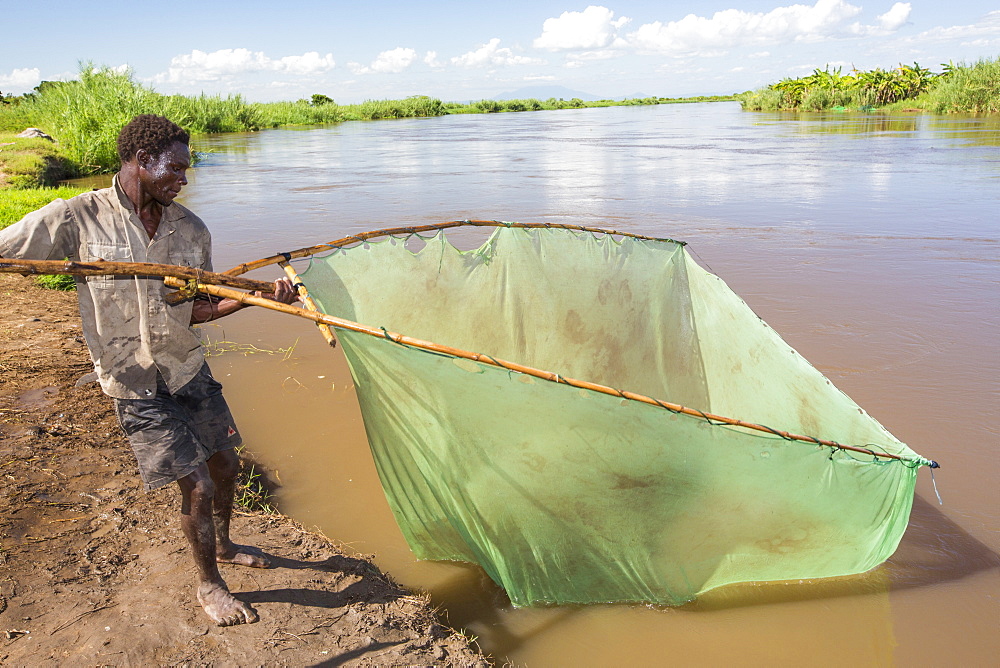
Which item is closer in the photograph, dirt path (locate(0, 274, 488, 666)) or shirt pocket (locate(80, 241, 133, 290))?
shirt pocket (locate(80, 241, 133, 290))

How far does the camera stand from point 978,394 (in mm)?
3848

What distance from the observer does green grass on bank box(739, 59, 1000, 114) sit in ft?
81.6

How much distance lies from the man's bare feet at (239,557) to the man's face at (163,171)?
1.16m

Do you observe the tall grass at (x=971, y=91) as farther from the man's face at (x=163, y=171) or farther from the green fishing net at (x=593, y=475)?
the man's face at (x=163, y=171)

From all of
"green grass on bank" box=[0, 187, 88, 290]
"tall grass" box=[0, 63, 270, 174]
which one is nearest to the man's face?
"green grass on bank" box=[0, 187, 88, 290]

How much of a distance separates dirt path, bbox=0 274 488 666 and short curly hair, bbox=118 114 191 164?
1319 millimetres

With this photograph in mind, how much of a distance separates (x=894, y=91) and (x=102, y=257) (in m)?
37.6

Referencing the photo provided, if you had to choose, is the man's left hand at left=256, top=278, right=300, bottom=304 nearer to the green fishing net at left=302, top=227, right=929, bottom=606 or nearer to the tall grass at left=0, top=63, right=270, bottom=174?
the green fishing net at left=302, top=227, right=929, bottom=606

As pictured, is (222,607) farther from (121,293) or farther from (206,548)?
(121,293)

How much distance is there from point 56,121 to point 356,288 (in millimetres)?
15298

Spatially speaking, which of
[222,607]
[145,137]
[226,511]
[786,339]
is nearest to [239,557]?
[226,511]

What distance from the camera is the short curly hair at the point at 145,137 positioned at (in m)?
1.77

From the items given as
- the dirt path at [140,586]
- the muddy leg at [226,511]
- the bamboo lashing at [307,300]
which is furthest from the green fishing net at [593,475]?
the muddy leg at [226,511]

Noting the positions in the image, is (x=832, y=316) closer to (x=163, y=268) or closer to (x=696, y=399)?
(x=696, y=399)
